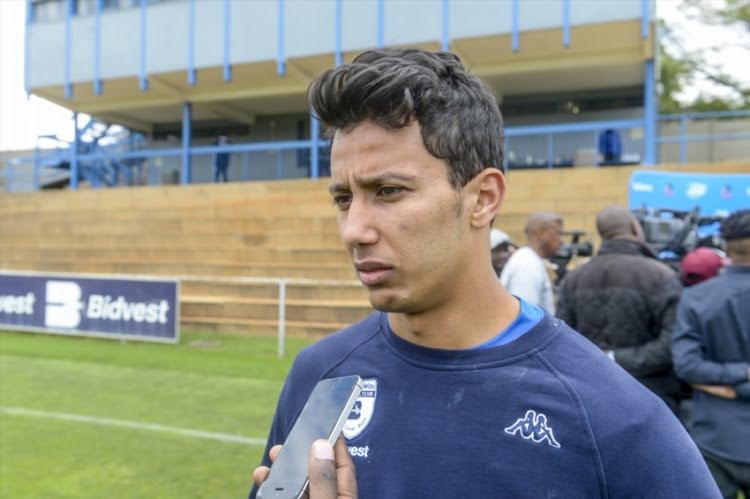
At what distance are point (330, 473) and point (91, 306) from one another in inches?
405

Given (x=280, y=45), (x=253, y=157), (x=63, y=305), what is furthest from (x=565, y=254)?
(x=253, y=157)

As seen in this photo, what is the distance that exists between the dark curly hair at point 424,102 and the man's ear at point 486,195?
18mm

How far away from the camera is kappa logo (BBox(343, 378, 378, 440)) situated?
1.40m

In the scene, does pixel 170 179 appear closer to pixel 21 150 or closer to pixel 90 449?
pixel 21 150

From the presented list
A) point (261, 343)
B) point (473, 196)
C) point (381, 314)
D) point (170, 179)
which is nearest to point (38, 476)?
point (381, 314)

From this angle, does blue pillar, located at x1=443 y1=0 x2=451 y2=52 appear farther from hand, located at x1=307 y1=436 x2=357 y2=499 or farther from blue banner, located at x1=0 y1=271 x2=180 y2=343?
hand, located at x1=307 y1=436 x2=357 y2=499

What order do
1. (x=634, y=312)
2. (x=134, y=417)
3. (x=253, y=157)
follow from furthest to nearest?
(x=253, y=157)
(x=134, y=417)
(x=634, y=312)

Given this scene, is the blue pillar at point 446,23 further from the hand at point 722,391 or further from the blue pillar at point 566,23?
the hand at point 722,391

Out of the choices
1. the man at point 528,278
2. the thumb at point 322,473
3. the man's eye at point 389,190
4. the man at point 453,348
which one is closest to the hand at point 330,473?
the thumb at point 322,473

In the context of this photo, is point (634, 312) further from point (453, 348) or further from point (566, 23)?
point (566, 23)

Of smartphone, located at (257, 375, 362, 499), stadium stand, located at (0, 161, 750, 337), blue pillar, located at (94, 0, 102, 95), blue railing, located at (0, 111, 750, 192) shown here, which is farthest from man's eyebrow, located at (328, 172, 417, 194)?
blue pillar, located at (94, 0, 102, 95)

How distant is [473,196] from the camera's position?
1.41 metres

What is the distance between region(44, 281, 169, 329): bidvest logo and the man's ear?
9.03m

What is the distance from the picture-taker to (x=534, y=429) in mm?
1266
